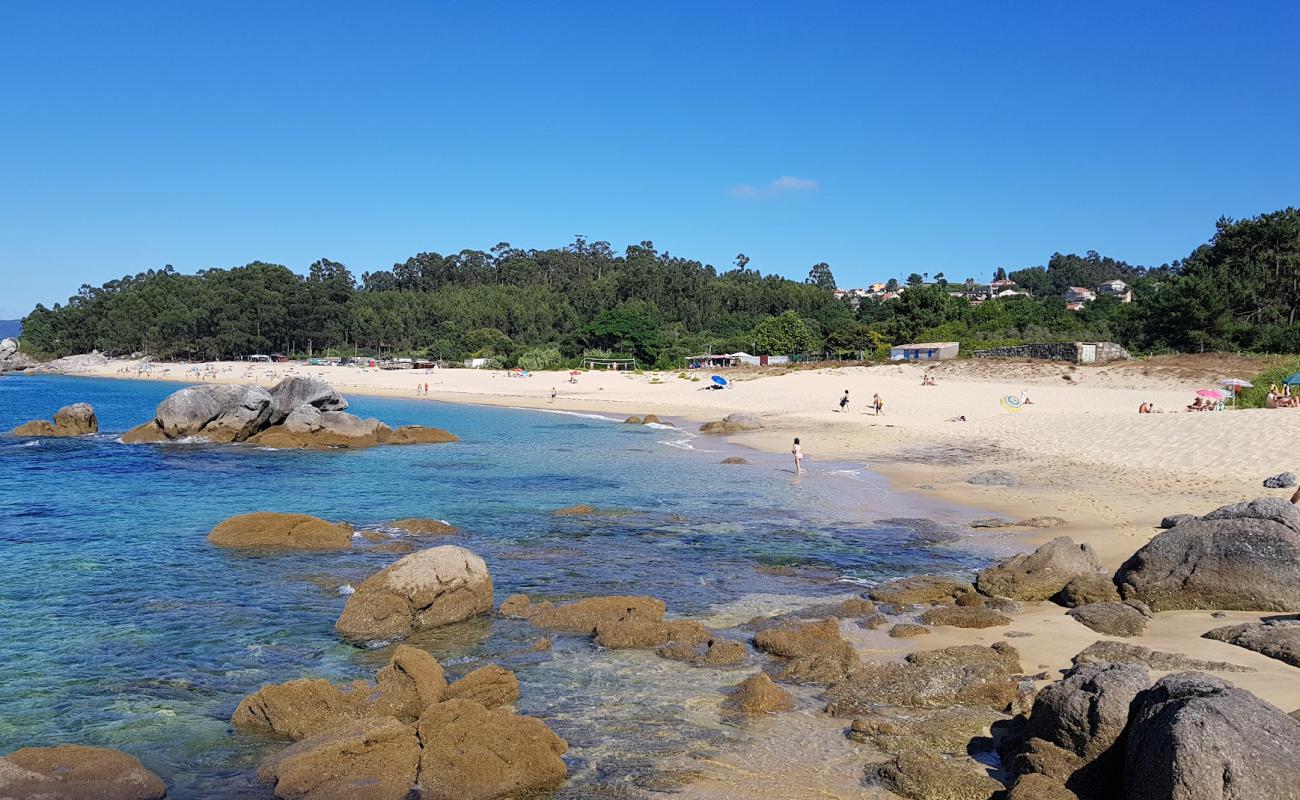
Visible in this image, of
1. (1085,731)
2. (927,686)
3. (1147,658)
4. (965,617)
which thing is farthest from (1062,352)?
(1085,731)

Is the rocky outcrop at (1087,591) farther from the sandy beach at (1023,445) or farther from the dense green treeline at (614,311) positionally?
the dense green treeline at (614,311)

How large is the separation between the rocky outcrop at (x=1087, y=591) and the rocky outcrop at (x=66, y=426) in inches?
1606

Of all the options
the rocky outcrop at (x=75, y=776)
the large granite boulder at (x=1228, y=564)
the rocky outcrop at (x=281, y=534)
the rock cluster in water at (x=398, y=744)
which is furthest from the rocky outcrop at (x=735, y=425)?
the rocky outcrop at (x=75, y=776)

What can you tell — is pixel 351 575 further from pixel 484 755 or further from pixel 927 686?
pixel 927 686

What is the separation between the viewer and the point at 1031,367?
5441cm

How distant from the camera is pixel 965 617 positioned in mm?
11680

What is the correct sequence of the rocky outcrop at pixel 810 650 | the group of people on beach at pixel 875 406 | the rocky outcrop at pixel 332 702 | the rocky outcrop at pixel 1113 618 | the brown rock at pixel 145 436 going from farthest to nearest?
the group of people on beach at pixel 875 406 < the brown rock at pixel 145 436 < the rocky outcrop at pixel 1113 618 < the rocky outcrop at pixel 810 650 < the rocky outcrop at pixel 332 702

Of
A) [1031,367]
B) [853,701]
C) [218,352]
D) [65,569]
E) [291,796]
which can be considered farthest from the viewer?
[218,352]

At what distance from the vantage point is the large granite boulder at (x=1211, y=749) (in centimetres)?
540

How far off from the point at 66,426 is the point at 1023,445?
40.8 m

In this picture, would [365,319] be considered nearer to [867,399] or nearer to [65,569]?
[867,399]

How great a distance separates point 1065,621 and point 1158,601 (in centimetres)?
136

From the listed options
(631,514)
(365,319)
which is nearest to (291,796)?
(631,514)

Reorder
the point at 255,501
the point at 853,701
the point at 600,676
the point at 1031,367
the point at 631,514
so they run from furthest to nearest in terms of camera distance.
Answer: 1. the point at 1031,367
2. the point at 255,501
3. the point at 631,514
4. the point at 600,676
5. the point at 853,701
